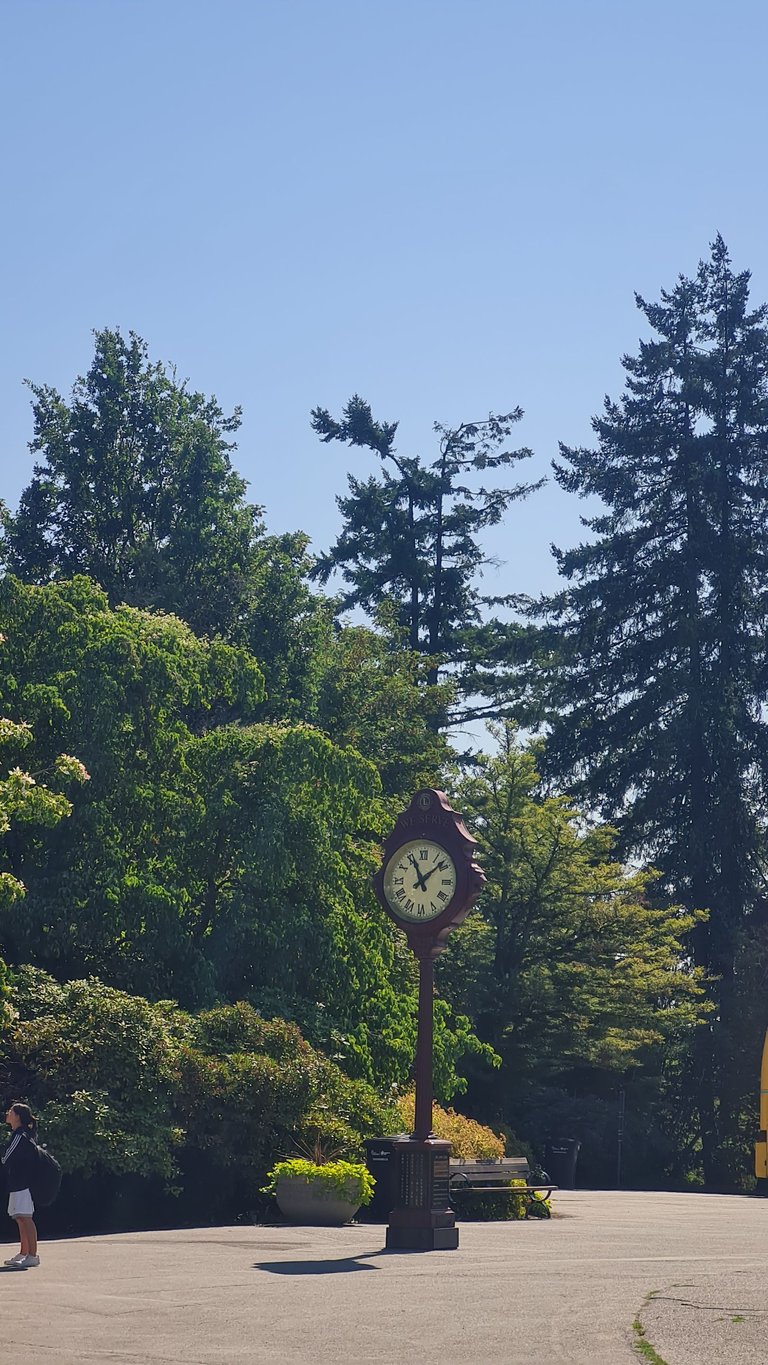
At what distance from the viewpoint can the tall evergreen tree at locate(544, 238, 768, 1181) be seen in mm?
54312

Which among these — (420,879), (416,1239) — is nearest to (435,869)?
(420,879)

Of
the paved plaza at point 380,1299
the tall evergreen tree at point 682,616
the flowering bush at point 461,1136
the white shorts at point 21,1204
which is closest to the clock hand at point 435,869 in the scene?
the paved plaza at point 380,1299

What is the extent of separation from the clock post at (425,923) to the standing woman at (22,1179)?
166 inches

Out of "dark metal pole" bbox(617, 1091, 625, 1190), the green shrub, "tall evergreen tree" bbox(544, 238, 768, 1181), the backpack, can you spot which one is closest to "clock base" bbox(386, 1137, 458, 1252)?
the green shrub

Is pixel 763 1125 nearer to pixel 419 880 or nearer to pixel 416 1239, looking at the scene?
pixel 419 880

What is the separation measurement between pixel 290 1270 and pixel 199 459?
1499 inches

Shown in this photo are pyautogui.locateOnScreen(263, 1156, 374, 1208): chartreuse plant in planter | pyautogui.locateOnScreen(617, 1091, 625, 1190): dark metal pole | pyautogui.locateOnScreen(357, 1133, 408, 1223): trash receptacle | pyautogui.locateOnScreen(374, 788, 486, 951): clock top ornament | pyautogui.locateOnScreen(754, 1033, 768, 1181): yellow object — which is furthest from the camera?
pyautogui.locateOnScreen(617, 1091, 625, 1190): dark metal pole

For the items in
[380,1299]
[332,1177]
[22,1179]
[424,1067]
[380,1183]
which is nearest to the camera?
[380,1299]

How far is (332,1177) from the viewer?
20.5 meters

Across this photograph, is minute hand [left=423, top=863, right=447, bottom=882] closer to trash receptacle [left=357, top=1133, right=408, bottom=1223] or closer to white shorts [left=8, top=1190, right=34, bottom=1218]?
trash receptacle [left=357, top=1133, right=408, bottom=1223]

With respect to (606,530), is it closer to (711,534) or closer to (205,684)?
(711,534)

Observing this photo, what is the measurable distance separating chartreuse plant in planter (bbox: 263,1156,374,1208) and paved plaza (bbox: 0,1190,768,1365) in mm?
582

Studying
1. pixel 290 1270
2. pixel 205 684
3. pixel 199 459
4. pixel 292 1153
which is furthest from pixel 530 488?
pixel 290 1270

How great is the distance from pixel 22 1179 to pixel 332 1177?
5.78m
